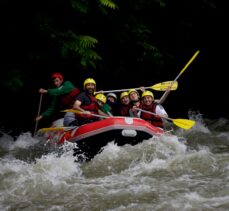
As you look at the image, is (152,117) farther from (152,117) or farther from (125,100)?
(125,100)

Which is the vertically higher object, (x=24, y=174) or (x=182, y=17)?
(x=182, y=17)

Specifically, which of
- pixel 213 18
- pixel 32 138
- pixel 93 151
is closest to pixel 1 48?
pixel 32 138

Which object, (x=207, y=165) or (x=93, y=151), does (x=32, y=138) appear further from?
(x=207, y=165)

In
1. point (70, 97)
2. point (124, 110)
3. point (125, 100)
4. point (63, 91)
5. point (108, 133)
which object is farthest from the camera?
point (125, 100)

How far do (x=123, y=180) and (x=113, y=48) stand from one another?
609 cm

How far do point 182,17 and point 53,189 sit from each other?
8491 mm

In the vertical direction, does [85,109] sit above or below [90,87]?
below

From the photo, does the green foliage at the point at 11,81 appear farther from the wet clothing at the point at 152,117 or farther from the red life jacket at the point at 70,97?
the wet clothing at the point at 152,117

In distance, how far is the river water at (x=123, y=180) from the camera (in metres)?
5.67

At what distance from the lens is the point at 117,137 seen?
8.00 m

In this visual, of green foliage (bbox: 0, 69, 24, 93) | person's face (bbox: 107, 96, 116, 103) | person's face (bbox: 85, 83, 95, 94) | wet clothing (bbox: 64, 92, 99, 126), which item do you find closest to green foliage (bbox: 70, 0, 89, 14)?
person's face (bbox: 85, 83, 95, 94)

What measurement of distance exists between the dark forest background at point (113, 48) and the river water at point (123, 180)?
2.30 m

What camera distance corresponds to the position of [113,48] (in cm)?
1222

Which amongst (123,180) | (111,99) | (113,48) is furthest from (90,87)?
(113,48)
